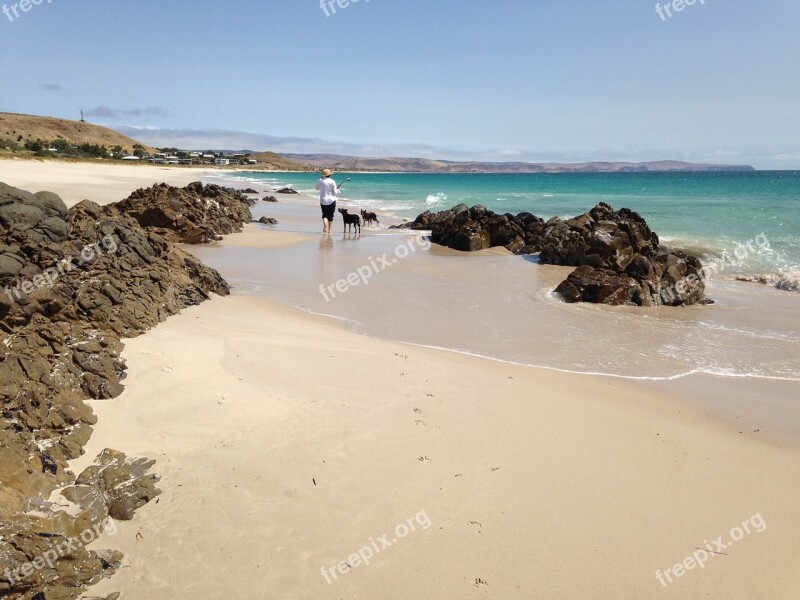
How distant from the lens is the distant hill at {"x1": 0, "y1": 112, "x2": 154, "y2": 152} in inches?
3679

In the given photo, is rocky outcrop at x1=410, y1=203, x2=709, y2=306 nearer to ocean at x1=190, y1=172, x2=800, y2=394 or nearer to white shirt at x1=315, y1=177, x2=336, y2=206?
ocean at x1=190, y1=172, x2=800, y2=394

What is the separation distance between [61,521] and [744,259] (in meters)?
17.3

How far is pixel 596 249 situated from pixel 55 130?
120 metres

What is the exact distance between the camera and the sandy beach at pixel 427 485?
3072 millimetres

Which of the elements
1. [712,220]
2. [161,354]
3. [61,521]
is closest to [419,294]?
[161,354]

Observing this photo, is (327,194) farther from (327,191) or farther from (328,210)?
(328,210)

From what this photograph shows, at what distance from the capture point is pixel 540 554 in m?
3.25

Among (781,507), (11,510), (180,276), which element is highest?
(180,276)

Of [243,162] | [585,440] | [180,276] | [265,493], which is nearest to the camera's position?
[265,493]

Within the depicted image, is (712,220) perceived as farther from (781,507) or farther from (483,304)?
(781,507)
